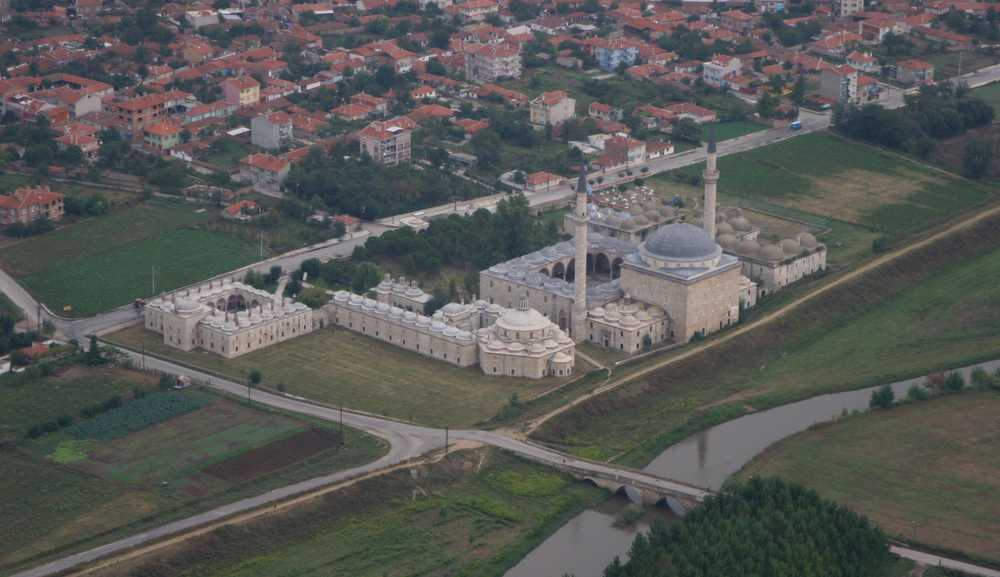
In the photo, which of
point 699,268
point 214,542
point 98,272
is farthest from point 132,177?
point 214,542

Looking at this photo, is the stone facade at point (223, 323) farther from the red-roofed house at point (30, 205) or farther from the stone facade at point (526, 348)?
the red-roofed house at point (30, 205)

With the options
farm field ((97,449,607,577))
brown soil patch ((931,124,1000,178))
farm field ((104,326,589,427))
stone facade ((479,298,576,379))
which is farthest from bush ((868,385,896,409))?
brown soil patch ((931,124,1000,178))

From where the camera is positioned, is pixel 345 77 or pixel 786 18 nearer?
pixel 345 77

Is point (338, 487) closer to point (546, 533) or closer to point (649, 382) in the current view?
point (546, 533)

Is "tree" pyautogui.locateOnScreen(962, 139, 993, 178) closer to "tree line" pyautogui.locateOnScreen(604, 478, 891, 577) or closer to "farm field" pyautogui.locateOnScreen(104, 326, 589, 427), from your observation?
"farm field" pyautogui.locateOnScreen(104, 326, 589, 427)

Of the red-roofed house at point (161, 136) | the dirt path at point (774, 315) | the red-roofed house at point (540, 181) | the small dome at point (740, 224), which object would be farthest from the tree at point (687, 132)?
the red-roofed house at point (161, 136)

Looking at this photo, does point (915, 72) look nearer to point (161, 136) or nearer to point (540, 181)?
point (540, 181)

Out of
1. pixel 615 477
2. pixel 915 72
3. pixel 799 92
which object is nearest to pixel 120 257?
pixel 615 477
